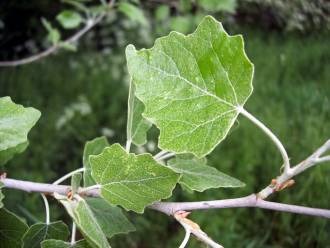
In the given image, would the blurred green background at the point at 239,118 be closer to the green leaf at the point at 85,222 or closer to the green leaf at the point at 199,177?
the green leaf at the point at 199,177

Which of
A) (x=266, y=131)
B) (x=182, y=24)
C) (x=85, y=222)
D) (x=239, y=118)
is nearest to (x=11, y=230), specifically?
(x=85, y=222)

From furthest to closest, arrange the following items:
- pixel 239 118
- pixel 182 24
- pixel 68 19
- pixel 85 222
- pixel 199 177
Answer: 1. pixel 239 118
2. pixel 182 24
3. pixel 68 19
4. pixel 199 177
5. pixel 85 222

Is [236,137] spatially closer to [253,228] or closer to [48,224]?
[253,228]

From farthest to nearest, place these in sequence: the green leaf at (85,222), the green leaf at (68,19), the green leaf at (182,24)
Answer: the green leaf at (182,24)
the green leaf at (68,19)
the green leaf at (85,222)

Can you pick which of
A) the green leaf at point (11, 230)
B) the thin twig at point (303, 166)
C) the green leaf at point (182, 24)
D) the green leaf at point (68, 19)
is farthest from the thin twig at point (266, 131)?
the green leaf at point (182, 24)

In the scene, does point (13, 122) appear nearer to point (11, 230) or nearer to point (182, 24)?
point (11, 230)

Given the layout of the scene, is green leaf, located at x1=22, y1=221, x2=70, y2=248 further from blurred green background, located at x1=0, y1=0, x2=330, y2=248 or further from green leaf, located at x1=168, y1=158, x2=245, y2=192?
blurred green background, located at x1=0, y1=0, x2=330, y2=248

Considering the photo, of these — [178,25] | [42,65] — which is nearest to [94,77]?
[42,65]
